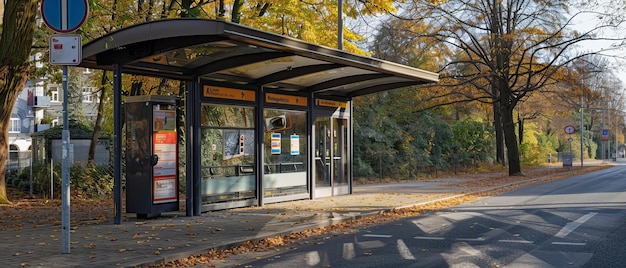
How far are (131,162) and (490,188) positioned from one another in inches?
541

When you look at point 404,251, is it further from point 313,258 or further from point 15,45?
point 15,45

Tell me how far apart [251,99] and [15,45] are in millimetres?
5158

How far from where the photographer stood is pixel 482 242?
9500mm

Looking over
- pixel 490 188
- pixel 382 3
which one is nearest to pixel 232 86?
pixel 382 3

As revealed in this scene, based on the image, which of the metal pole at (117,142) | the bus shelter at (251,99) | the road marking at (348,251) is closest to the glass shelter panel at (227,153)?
the bus shelter at (251,99)

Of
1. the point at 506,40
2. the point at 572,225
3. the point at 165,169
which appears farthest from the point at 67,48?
the point at 506,40

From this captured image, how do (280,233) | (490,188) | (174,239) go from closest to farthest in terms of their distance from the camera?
(174,239) < (280,233) < (490,188)

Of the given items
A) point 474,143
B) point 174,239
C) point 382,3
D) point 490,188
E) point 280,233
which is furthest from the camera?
point 474,143

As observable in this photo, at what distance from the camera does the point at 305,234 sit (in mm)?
10641

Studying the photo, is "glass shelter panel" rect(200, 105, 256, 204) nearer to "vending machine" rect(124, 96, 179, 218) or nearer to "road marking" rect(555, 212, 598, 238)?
"vending machine" rect(124, 96, 179, 218)

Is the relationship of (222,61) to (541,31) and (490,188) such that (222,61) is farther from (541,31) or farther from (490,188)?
(541,31)

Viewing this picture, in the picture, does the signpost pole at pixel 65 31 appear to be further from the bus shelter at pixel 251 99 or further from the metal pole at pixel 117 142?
the metal pole at pixel 117 142

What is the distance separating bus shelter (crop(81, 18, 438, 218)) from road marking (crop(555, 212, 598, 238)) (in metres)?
4.79

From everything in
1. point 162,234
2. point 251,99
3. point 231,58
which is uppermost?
point 231,58
